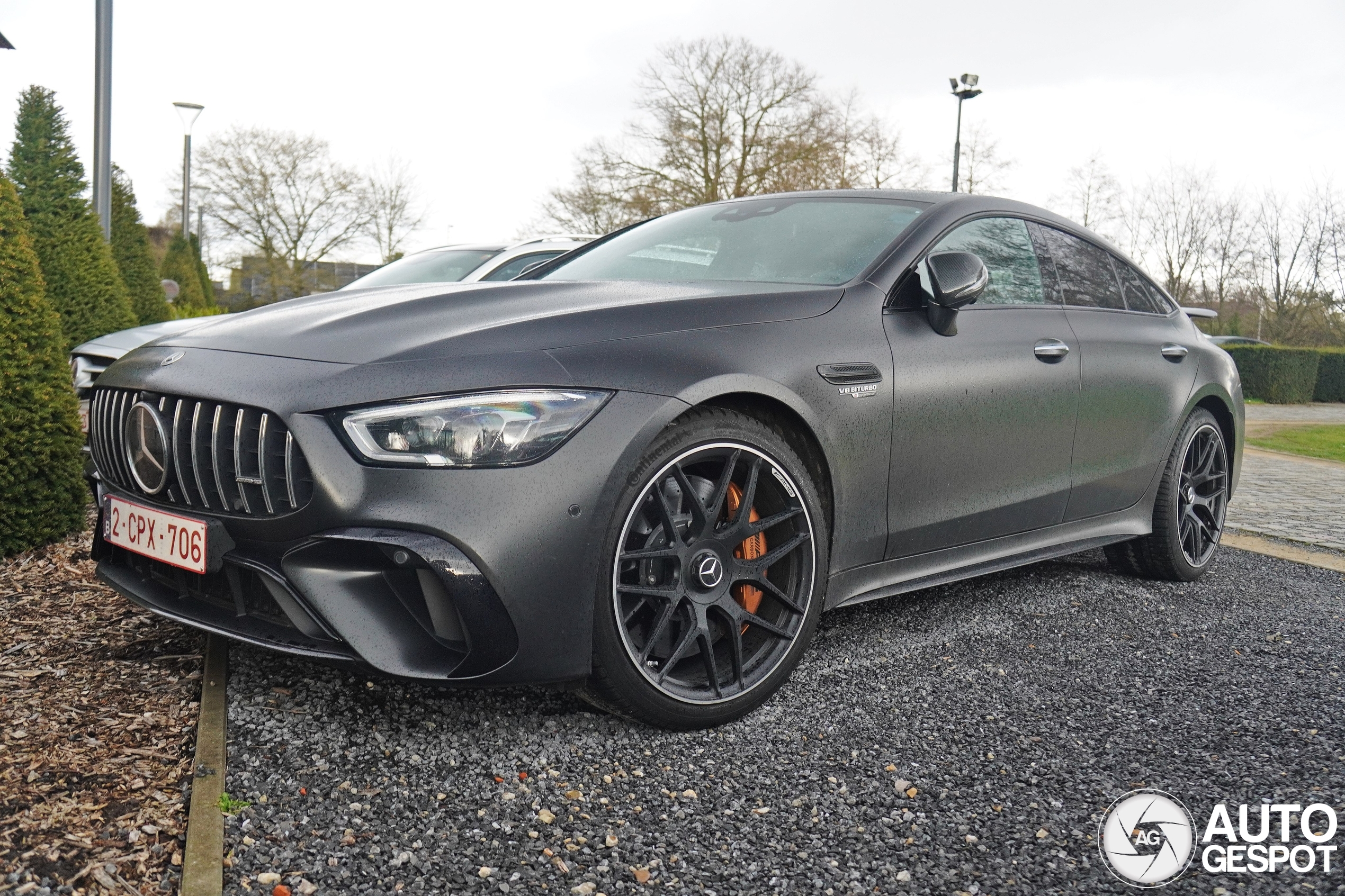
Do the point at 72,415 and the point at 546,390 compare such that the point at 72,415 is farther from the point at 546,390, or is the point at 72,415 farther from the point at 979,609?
the point at 979,609

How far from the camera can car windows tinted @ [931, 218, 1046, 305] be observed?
11.9 feet

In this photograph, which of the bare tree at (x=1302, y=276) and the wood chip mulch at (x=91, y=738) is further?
the bare tree at (x=1302, y=276)

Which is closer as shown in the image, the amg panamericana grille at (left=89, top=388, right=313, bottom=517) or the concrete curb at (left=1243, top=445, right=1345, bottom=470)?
the amg panamericana grille at (left=89, top=388, right=313, bottom=517)

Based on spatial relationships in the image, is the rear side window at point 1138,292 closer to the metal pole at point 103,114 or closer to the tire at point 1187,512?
the tire at point 1187,512

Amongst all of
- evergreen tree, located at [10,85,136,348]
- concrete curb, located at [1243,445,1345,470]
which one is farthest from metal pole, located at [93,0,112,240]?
concrete curb, located at [1243,445,1345,470]

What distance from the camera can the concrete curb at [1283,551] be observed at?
5.39 m

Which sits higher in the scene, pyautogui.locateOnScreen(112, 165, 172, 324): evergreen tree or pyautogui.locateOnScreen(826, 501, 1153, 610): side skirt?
pyautogui.locateOnScreen(112, 165, 172, 324): evergreen tree

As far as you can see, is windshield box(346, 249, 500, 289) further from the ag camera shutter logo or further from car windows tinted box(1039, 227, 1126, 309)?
the ag camera shutter logo

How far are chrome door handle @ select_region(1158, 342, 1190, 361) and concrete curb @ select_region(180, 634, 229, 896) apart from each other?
11.8 ft

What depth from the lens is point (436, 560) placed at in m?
2.29

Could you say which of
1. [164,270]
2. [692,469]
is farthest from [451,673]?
[164,270]

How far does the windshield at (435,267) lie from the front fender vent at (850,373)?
16.2ft

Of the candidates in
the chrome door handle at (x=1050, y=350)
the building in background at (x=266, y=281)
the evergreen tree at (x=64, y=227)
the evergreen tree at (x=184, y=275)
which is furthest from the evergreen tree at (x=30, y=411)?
the building in background at (x=266, y=281)

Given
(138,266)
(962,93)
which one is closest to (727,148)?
(962,93)
